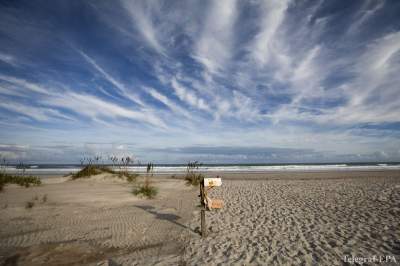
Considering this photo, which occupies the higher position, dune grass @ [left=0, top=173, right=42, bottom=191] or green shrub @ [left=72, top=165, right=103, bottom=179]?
green shrub @ [left=72, top=165, right=103, bottom=179]

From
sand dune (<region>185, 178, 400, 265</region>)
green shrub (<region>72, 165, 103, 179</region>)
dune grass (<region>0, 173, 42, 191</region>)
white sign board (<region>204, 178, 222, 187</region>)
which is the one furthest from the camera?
green shrub (<region>72, 165, 103, 179</region>)

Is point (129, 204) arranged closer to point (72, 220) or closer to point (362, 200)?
point (72, 220)

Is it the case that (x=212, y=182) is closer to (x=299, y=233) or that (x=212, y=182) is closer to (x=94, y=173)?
(x=299, y=233)

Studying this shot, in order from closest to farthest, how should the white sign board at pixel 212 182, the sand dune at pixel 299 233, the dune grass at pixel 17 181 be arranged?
the sand dune at pixel 299 233
the white sign board at pixel 212 182
the dune grass at pixel 17 181

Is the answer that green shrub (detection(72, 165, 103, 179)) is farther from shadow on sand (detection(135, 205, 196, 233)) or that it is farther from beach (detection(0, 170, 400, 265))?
shadow on sand (detection(135, 205, 196, 233))

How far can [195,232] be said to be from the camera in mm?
8555

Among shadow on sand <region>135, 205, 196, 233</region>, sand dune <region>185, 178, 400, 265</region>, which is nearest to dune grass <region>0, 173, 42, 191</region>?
shadow on sand <region>135, 205, 196, 233</region>

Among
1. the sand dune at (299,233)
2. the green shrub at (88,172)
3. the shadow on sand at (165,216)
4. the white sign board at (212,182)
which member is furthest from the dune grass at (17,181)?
the white sign board at (212,182)

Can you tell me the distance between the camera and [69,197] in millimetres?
14203

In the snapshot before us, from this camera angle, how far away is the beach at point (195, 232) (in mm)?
6340

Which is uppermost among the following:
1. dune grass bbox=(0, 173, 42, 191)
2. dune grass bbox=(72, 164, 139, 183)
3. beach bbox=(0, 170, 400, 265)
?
dune grass bbox=(72, 164, 139, 183)

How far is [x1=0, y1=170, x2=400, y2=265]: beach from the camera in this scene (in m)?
6.34

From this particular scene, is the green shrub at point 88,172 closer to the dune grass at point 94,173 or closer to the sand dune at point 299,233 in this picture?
the dune grass at point 94,173

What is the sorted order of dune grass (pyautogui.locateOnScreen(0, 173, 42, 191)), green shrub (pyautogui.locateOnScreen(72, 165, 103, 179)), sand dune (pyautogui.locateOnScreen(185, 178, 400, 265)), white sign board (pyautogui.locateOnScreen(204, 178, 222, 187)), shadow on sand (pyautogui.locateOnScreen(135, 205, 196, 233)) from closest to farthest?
sand dune (pyautogui.locateOnScreen(185, 178, 400, 265)) → white sign board (pyautogui.locateOnScreen(204, 178, 222, 187)) → shadow on sand (pyautogui.locateOnScreen(135, 205, 196, 233)) → dune grass (pyautogui.locateOnScreen(0, 173, 42, 191)) → green shrub (pyautogui.locateOnScreen(72, 165, 103, 179))
